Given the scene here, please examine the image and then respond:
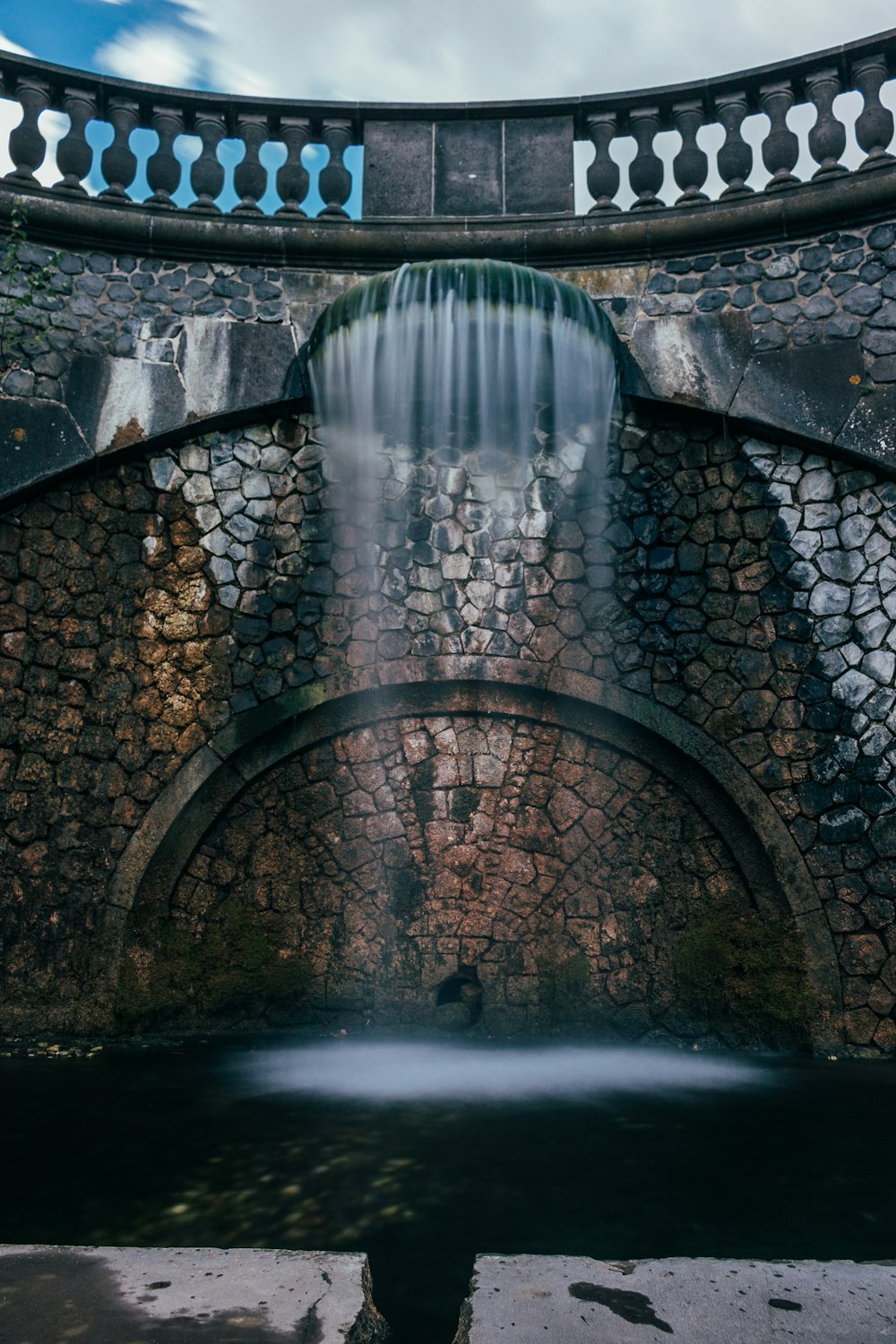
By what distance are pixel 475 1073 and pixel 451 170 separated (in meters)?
5.83

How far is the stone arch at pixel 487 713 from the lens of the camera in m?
5.59

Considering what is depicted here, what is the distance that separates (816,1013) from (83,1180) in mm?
3997

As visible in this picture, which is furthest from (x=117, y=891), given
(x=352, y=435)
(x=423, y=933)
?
(x=352, y=435)

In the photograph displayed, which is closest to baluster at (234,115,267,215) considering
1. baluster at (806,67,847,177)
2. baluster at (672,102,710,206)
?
baluster at (672,102,710,206)

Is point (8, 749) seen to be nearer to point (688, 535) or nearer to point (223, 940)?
point (223, 940)

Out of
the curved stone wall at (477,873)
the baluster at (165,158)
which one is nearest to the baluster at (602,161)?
the baluster at (165,158)

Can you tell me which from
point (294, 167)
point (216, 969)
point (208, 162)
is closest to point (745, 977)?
point (216, 969)

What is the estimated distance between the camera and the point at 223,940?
5898mm

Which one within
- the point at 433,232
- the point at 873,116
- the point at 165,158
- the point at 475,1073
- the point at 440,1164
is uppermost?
the point at 165,158

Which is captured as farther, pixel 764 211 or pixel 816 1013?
pixel 764 211

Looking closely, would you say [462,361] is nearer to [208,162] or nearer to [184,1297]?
[208,162]

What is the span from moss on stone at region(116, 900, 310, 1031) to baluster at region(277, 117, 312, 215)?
186 inches

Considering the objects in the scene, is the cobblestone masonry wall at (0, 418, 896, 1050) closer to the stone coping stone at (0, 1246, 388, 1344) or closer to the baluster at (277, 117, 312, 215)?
the baluster at (277, 117, 312, 215)

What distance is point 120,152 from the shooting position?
6.50 meters
